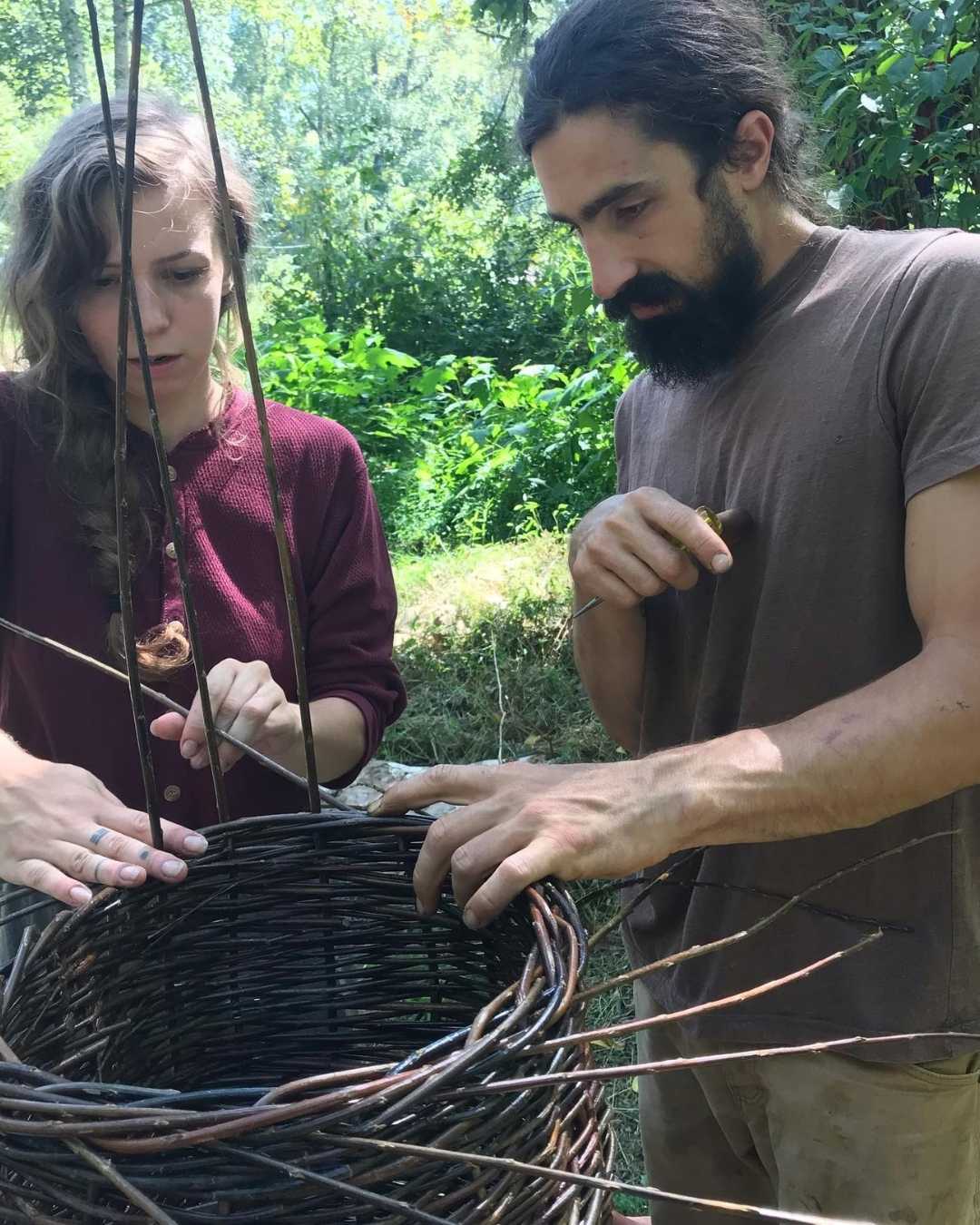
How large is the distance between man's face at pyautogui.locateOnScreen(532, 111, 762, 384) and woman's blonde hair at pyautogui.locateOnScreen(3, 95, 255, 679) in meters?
0.43

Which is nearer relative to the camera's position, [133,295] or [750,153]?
[133,295]

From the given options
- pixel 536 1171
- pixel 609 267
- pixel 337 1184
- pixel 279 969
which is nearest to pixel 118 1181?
pixel 337 1184

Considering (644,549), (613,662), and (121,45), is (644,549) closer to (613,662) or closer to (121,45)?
(613,662)

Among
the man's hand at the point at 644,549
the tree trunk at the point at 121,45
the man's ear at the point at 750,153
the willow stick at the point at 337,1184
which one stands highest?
the tree trunk at the point at 121,45

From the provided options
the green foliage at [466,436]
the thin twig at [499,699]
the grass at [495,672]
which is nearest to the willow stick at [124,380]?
the grass at [495,672]

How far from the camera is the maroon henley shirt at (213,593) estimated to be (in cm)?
136

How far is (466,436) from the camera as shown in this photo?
5875 millimetres

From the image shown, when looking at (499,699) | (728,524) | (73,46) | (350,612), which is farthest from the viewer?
(73,46)

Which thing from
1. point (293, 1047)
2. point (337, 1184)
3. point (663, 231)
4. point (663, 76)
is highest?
point (663, 76)

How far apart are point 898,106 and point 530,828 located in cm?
219

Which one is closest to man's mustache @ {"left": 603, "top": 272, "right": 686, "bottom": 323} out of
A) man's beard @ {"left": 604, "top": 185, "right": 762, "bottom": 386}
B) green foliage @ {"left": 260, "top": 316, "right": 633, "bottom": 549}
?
man's beard @ {"left": 604, "top": 185, "right": 762, "bottom": 386}

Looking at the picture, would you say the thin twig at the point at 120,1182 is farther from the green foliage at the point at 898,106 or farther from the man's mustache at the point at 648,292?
the green foliage at the point at 898,106

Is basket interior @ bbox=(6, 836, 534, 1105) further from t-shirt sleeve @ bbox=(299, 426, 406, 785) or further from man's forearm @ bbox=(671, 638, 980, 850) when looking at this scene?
t-shirt sleeve @ bbox=(299, 426, 406, 785)

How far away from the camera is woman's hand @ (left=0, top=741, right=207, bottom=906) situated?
90cm
